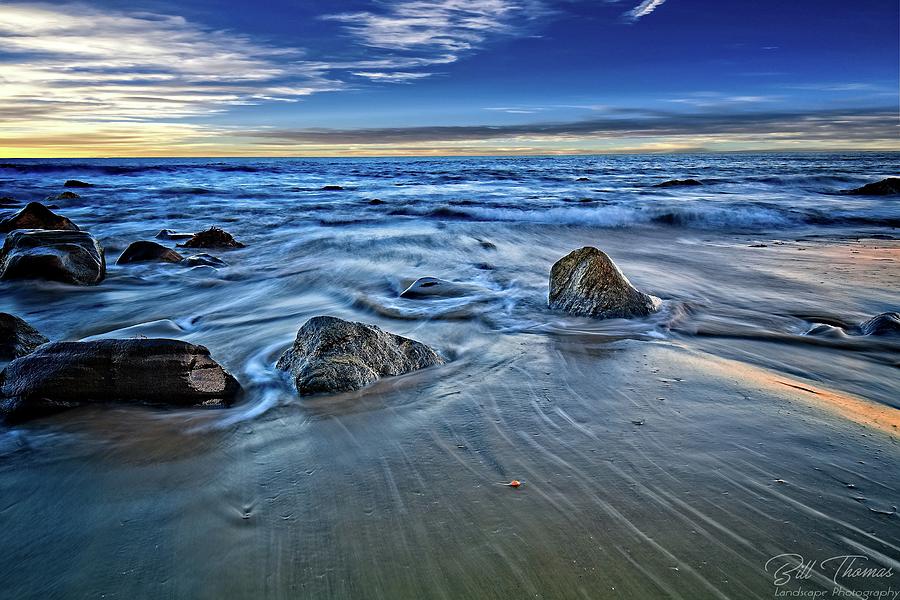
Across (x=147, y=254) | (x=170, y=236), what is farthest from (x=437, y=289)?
(x=170, y=236)

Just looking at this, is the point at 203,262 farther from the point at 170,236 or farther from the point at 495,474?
the point at 495,474

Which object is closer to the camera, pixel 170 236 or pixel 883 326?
pixel 883 326

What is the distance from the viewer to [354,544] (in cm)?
204

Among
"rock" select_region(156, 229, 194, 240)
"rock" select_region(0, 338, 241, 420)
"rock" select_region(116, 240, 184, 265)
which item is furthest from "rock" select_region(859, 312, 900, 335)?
"rock" select_region(156, 229, 194, 240)

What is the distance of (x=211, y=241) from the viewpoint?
1059 centimetres

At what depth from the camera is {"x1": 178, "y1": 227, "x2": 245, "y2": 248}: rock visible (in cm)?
1043

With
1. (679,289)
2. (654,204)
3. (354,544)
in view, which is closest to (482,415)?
(354,544)

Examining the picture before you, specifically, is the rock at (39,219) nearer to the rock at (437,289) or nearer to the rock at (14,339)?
the rock at (14,339)

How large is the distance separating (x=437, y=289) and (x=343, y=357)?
314 cm

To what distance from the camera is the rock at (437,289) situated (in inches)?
251

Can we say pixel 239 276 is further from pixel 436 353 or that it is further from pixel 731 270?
pixel 731 270

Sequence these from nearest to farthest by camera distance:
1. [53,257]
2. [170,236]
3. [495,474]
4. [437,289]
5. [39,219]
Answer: [495,474] → [437,289] → [53,257] → [39,219] → [170,236]

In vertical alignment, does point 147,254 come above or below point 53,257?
below

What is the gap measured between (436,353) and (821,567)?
2.68 metres
